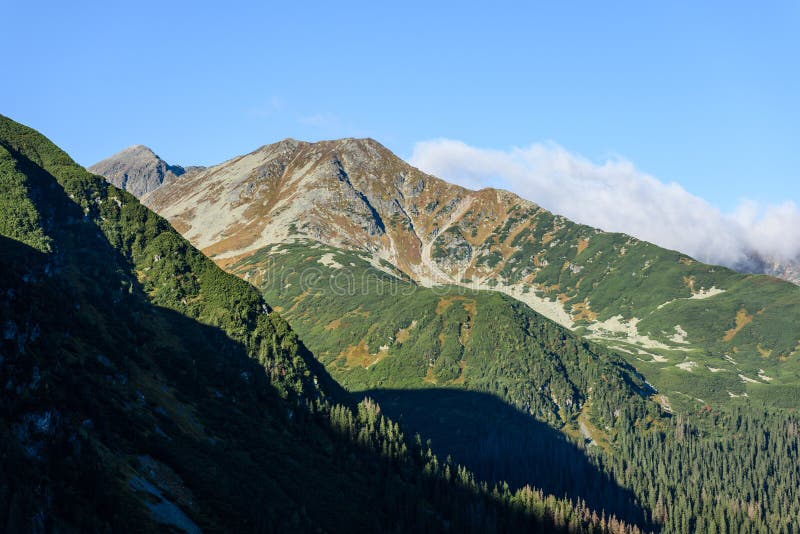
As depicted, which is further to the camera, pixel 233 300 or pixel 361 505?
pixel 233 300

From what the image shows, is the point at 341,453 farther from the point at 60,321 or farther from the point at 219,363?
the point at 60,321

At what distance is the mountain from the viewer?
77375 millimetres

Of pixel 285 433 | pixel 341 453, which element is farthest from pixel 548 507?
pixel 285 433

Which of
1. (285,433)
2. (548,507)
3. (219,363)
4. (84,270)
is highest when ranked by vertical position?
(84,270)

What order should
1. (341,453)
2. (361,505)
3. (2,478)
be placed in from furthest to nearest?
(341,453), (361,505), (2,478)

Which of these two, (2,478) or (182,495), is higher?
(2,478)

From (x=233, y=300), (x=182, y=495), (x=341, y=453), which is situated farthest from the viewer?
(x=233, y=300)

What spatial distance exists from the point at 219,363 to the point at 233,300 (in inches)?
1168

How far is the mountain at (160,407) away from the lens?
3046 inches

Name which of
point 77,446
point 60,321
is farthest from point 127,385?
point 77,446

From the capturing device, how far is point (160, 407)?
380 ft

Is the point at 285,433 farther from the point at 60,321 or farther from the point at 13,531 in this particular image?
the point at 13,531

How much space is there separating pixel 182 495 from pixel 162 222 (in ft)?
380

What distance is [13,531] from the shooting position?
58.4 m
